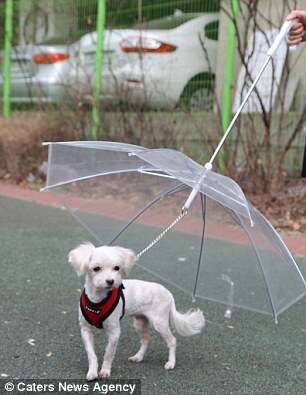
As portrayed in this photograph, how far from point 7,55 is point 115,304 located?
8268 millimetres

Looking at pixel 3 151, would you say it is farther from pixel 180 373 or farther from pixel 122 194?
pixel 180 373

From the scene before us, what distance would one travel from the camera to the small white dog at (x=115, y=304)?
9.16ft

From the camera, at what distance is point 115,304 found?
2.96 m

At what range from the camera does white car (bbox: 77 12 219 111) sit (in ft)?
26.8

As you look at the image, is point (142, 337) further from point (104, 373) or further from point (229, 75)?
point (229, 75)

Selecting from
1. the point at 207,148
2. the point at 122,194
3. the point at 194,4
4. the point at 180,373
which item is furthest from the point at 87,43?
the point at 180,373

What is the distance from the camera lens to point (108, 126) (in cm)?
879

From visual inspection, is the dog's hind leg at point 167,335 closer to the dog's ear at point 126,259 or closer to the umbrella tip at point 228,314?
the dog's ear at point 126,259

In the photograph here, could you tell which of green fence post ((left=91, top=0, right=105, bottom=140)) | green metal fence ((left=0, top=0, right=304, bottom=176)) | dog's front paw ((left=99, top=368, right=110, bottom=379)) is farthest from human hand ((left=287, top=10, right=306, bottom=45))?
green fence post ((left=91, top=0, right=105, bottom=140))

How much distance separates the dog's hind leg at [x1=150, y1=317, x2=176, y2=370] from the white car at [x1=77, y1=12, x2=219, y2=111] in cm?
514

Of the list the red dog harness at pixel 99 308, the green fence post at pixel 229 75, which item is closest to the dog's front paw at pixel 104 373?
the red dog harness at pixel 99 308

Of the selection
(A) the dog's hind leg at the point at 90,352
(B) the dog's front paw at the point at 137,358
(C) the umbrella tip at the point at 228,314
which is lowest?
(C) the umbrella tip at the point at 228,314

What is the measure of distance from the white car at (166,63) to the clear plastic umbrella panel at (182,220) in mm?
4462

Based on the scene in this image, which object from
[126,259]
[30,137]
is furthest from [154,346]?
[30,137]
